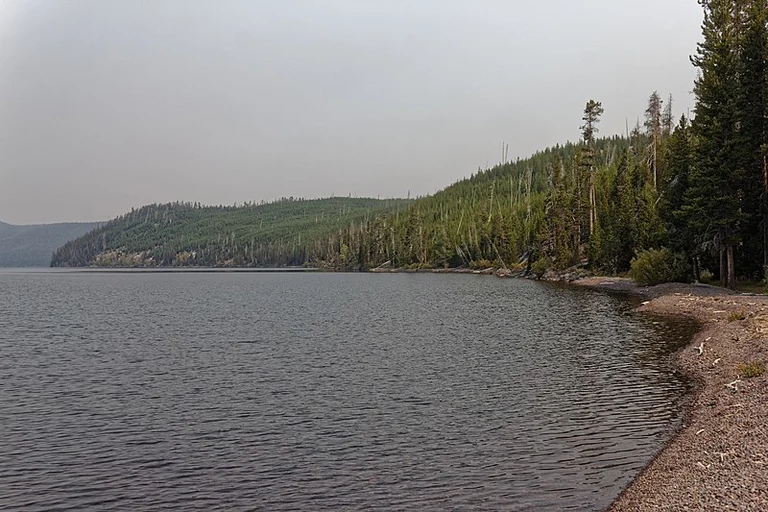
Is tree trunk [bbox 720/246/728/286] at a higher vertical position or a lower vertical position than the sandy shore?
higher

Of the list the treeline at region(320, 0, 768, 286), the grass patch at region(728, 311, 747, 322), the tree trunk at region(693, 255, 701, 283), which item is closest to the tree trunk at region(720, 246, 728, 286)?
the treeline at region(320, 0, 768, 286)

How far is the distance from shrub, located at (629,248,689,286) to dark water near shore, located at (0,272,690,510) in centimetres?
2641

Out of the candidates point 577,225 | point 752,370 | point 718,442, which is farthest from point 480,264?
point 718,442

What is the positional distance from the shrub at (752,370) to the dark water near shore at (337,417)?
2749 millimetres

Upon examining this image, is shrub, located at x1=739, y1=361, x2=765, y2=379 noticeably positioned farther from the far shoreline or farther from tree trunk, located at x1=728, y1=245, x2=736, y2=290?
tree trunk, located at x1=728, y1=245, x2=736, y2=290

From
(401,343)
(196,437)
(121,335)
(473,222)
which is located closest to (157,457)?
(196,437)

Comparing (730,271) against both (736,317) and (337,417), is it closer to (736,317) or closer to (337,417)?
(736,317)

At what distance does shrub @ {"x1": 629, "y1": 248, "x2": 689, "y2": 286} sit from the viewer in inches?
2697

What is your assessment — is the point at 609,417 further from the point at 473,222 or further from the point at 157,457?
the point at 473,222

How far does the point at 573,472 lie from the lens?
628 inches

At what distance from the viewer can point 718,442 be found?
16.3 metres

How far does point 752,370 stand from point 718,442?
835 centimetres

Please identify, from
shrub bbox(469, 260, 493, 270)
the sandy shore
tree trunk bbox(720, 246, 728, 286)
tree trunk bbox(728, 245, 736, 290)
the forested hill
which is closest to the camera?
the sandy shore

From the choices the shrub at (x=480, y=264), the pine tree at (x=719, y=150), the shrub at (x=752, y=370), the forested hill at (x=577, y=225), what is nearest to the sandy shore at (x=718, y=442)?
the shrub at (x=752, y=370)
